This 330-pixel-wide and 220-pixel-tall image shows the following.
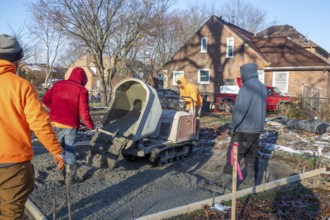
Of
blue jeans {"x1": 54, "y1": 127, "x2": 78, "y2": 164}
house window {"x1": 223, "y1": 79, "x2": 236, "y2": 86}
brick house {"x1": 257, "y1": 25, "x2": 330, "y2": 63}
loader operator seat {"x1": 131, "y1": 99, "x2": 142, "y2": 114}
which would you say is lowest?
blue jeans {"x1": 54, "y1": 127, "x2": 78, "y2": 164}

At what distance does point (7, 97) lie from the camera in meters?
3.06

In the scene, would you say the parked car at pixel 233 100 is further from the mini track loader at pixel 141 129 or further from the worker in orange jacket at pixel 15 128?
the worker in orange jacket at pixel 15 128

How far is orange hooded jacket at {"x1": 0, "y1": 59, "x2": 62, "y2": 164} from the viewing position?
10.1 ft

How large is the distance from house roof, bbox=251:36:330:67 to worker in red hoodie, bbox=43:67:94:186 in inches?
933

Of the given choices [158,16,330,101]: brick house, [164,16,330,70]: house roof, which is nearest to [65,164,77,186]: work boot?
[158,16,330,101]: brick house

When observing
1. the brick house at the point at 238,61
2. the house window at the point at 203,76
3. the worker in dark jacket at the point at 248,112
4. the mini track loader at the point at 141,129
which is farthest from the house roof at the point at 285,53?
the worker in dark jacket at the point at 248,112

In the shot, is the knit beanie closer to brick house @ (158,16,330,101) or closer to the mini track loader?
the mini track loader

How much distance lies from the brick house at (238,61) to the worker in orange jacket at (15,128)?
77.7 ft

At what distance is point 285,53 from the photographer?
28984mm

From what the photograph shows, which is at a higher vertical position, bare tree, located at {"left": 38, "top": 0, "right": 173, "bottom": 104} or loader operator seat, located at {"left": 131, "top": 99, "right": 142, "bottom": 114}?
bare tree, located at {"left": 38, "top": 0, "right": 173, "bottom": 104}

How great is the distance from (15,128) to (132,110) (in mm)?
5335

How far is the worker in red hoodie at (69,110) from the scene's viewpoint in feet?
18.8

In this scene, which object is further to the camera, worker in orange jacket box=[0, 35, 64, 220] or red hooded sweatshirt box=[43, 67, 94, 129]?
red hooded sweatshirt box=[43, 67, 94, 129]

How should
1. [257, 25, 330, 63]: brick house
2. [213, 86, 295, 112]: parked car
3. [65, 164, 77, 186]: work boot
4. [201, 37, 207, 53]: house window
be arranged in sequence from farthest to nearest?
[257, 25, 330, 63]: brick house → [201, 37, 207, 53]: house window → [213, 86, 295, 112]: parked car → [65, 164, 77, 186]: work boot
